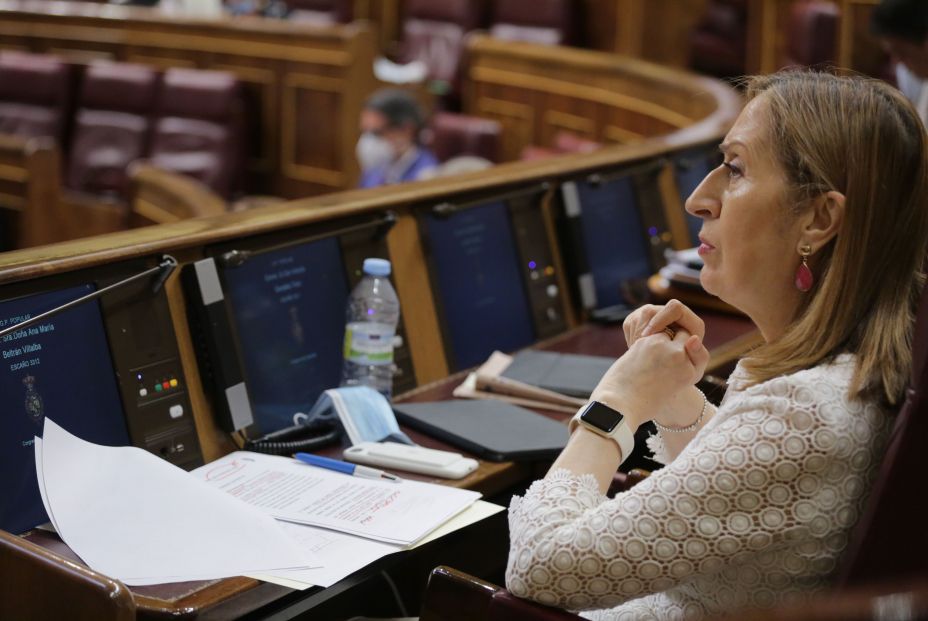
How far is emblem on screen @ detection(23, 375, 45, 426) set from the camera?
1525 mm

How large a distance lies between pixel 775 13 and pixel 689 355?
5.43 meters

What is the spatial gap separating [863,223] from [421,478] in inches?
29.8

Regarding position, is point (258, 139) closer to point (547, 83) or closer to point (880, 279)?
point (547, 83)

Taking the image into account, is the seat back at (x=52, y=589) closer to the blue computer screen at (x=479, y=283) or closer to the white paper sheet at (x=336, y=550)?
the white paper sheet at (x=336, y=550)

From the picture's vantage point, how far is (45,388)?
5.08ft

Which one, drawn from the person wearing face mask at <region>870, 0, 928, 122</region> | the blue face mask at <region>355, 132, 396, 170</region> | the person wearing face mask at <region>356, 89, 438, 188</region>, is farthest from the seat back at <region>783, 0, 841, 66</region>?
the person wearing face mask at <region>870, 0, 928, 122</region>

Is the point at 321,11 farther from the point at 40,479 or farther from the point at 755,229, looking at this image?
the point at 755,229

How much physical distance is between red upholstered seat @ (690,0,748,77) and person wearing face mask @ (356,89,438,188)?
248 cm

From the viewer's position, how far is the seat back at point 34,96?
6.41m

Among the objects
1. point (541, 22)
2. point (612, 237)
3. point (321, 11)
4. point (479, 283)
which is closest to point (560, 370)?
point (479, 283)

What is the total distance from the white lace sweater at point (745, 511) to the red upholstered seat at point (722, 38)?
5.85 m

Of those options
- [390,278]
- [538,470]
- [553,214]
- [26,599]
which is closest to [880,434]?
[538,470]

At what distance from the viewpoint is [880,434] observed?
1121 millimetres

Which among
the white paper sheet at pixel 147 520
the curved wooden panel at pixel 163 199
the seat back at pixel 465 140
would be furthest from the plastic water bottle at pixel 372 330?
the seat back at pixel 465 140
